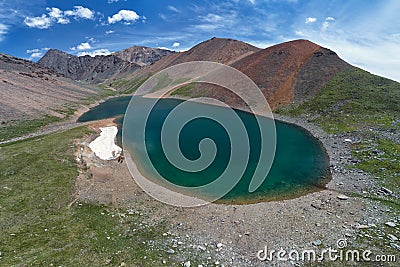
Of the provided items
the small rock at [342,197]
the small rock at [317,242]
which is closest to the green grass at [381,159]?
the small rock at [342,197]

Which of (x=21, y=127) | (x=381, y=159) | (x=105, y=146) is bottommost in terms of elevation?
(x=21, y=127)

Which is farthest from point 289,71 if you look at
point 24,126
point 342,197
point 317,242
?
point 24,126

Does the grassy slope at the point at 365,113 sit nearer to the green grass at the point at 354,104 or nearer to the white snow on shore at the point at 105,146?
the green grass at the point at 354,104

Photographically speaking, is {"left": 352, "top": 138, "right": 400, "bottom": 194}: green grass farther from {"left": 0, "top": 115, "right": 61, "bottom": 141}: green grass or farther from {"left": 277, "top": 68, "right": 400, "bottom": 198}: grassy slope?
{"left": 0, "top": 115, "right": 61, "bottom": 141}: green grass

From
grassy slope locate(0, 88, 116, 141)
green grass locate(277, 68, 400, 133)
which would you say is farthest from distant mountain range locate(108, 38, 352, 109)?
grassy slope locate(0, 88, 116, 141)

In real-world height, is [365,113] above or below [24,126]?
above

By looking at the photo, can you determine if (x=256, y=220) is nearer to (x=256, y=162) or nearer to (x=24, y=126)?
(x=256, y=162)
